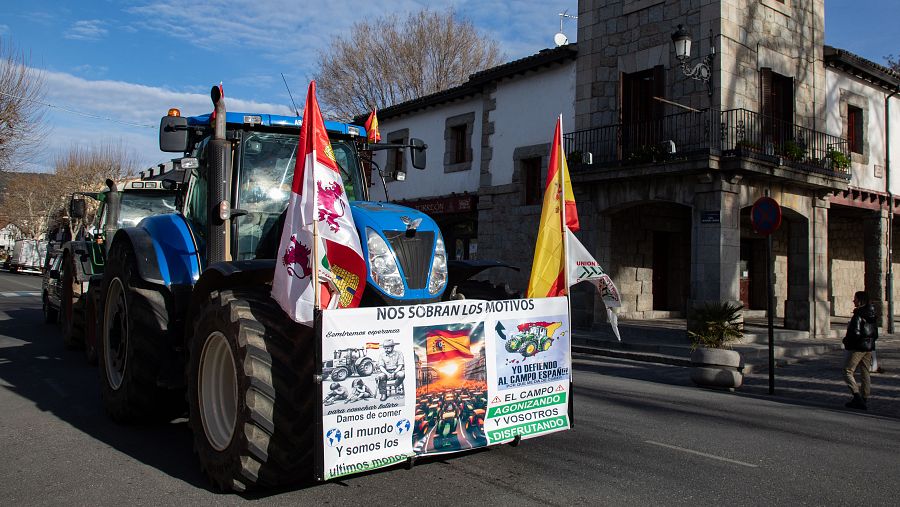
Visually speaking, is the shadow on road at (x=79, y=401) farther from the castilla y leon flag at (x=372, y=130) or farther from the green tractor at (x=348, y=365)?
the castilla y leon flag at (x=372, y=130)

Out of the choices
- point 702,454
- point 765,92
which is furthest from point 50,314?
point 765,92

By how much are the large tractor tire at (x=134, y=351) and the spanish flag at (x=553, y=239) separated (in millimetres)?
3050

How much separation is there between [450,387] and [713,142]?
43.0 ft

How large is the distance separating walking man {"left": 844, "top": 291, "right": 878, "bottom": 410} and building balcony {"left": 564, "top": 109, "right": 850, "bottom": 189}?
6606mm

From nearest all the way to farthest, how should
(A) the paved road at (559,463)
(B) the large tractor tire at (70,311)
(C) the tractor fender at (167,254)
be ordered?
(A) the paved road at (559,463) → (C) the tractor fender at (167,254) → (B) the large tractor tire at (70,311)

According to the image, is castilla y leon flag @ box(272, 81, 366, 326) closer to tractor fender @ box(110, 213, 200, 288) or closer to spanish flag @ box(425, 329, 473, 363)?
spanish flag @ box(425, 329, 473, 363)

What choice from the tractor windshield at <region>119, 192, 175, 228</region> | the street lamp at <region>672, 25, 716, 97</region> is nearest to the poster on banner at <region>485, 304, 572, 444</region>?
the tractor windshield at <region>119, 192, 175, 228</region>

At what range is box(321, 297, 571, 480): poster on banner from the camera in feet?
13.1

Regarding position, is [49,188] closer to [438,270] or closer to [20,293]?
[20,293]

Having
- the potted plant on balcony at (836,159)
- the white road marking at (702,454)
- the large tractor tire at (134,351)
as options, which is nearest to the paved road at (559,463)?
the white road marking at (702,454)

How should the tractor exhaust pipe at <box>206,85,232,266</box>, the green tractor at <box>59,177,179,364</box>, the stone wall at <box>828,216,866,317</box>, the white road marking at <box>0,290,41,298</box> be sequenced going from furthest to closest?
the stone wall at <box>828,216,866,317</box>
the white road marking at <box>0,290,41,298</box>
the green tractor at <box>59,177,179,364</box>
the tractor exhaust pipe at <box>206,85,232,266</box>

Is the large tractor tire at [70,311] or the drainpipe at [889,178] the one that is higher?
the drainpipe at [889,178]

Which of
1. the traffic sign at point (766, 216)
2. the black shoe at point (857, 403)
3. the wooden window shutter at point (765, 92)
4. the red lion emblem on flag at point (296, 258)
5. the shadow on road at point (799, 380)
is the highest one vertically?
the wooden window shutter at point (765, 92)

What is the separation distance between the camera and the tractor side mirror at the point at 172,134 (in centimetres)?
600
